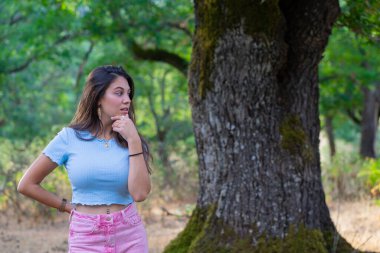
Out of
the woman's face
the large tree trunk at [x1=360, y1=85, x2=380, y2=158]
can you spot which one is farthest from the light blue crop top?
the large tree trunk at [x1=360, y1=85, x2=380, y2=158]

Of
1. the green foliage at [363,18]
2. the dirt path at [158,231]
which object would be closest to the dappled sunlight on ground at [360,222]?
the dirt path at [158,231]

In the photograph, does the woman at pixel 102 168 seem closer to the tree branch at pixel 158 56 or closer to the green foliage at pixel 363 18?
the green foliage at pixel 363 18

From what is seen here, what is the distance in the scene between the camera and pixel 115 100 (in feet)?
10.8

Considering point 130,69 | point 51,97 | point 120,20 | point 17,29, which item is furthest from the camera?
point 51,97

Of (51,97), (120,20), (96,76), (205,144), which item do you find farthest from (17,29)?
(51,97)

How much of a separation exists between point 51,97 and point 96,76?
90.3 ft

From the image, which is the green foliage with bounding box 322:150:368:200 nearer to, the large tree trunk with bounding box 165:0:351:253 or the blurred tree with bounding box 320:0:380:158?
the blurred tree with bounding box 320:0:380:158

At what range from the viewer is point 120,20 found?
541 inches

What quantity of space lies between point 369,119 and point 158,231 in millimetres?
12367

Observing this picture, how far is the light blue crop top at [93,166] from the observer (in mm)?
3148

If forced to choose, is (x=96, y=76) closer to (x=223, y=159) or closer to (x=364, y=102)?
(x=223, y=159)

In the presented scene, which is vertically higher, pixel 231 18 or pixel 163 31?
pixel 163 31

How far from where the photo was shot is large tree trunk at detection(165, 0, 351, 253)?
566 cm

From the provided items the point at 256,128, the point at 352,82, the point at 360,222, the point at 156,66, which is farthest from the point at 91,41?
the point at 256,128
